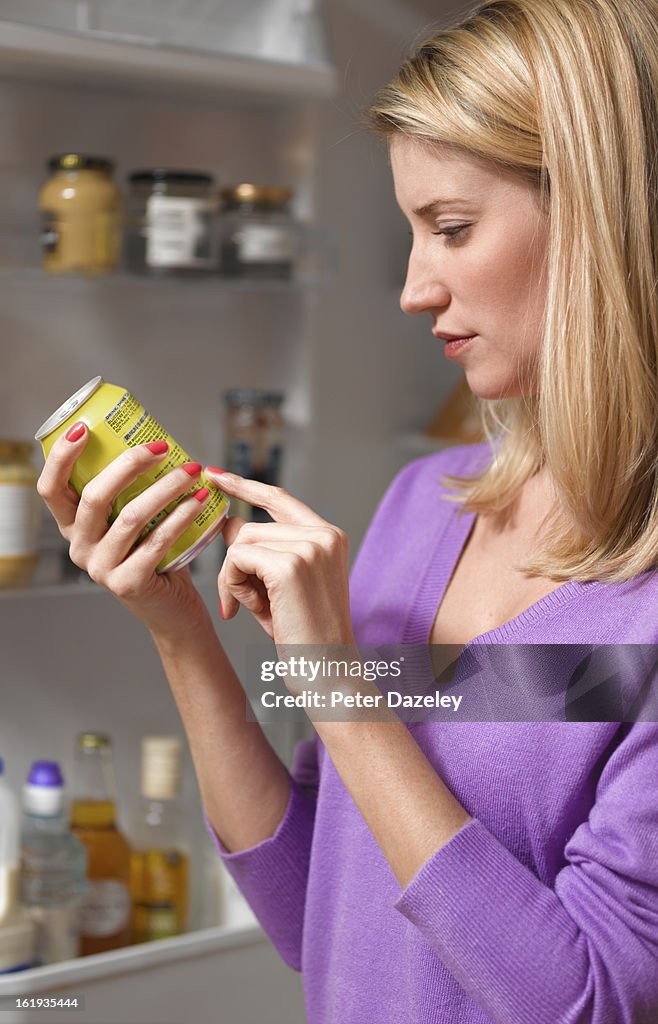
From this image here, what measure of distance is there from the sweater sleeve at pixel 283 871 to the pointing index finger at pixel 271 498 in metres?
0.27

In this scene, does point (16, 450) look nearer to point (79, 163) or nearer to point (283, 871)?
point (79, 163)

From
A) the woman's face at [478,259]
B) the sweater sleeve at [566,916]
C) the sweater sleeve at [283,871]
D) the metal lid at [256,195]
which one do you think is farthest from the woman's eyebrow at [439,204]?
the metal lid at [256,195]

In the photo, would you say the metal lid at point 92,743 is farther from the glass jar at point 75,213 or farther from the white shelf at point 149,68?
the white shelf at point 149,68

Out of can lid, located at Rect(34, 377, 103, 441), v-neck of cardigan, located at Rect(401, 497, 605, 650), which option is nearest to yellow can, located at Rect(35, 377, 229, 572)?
can lid, located at Rect(34, 377, 103, 441)

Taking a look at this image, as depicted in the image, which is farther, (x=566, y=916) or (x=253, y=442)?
(x=253, y=442)

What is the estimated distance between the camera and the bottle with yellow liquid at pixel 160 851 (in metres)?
1.26

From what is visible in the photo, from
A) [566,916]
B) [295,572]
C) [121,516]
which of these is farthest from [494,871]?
[121,516]

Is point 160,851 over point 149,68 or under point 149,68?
under

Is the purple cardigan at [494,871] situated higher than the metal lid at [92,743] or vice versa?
the purple cardigan at [494,871]

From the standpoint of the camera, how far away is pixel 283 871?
906mm

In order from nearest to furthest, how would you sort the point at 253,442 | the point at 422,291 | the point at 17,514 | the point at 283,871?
the point at 422,291, the point at 283,871, the point at 17,514, the point at 253,442

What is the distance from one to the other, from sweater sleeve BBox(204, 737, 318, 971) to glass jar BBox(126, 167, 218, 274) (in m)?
0.59

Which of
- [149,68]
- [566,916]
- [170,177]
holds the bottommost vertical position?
[566,916]

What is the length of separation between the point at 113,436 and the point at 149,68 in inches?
22.2
